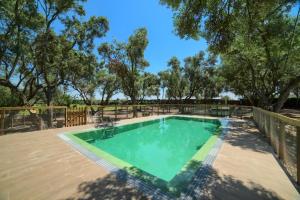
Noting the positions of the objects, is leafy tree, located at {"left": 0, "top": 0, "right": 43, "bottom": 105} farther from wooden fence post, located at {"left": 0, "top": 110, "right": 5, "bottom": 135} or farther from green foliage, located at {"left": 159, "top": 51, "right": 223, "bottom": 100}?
green foliage, located at {"left": 159, "top": 51, "right": 223, "bottom": 100}

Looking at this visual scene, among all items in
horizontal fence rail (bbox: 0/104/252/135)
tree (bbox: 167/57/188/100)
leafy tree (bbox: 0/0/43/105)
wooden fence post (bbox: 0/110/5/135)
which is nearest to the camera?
wooden fence post (bbox: 0/110/5/135)

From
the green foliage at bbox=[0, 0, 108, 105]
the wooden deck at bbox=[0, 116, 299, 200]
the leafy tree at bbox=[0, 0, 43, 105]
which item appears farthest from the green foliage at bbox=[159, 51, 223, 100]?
the wooden deck at bbox=[0, 116, 299, 200]

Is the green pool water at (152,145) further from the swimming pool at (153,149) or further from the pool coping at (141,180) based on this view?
the pool coping at (141,180)

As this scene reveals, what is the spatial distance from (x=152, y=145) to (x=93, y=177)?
4694 mm

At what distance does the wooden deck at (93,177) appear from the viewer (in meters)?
2.69

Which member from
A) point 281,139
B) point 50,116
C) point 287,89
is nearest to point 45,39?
point 50,116

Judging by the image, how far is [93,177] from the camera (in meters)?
3.28

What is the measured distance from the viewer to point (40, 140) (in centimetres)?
600

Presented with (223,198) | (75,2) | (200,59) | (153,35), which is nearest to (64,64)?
(75,2)

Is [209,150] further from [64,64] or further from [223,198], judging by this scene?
[64,64]

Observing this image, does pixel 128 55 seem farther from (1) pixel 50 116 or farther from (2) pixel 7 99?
(2) pixel 7 99

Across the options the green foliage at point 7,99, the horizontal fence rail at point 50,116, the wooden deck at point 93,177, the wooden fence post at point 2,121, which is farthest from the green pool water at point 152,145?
the green foliage at point 7,99

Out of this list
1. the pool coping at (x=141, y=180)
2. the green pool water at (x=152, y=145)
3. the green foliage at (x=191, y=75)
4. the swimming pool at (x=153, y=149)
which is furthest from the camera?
the green foliage at (x=191, y=75)

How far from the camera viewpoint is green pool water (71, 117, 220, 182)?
212 inches
